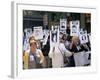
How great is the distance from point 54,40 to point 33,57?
0.18 m

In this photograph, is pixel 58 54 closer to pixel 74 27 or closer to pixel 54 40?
pixel 54 40

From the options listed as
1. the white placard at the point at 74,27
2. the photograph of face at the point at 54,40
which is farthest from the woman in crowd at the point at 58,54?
the white placard at the point at 74,27

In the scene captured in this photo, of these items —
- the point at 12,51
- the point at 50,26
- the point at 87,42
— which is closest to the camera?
the point at 12,51

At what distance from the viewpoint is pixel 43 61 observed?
158 centimetres

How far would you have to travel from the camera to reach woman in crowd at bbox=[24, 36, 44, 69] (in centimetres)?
153

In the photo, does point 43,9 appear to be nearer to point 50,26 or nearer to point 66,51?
point 50,26

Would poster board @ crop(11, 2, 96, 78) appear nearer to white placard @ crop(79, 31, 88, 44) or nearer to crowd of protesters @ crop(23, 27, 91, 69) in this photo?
crowd of protesters @ crop(23, 27, 91, 69)

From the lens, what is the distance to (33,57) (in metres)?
1.56

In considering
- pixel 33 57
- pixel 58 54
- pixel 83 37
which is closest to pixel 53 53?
pixel 58 54

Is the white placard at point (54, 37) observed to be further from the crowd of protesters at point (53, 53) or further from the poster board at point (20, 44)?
the poster board at point (20, 44)

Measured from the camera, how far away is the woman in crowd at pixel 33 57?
60.3 inches

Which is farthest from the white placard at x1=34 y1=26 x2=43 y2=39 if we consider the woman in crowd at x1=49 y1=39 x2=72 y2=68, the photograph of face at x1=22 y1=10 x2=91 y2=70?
the woman in crowd at x1=49 y1=39 x2=72 y2=68
